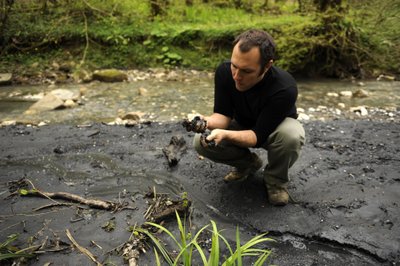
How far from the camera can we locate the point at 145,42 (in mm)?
7762

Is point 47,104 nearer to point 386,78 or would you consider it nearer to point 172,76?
point 172,76

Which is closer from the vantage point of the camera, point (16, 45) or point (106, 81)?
point (106, 81)

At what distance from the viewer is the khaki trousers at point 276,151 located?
8.07 feet

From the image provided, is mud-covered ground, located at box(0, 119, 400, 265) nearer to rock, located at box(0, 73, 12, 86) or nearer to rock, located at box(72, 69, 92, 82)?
rock, located at box(72, 69, 92, 82)

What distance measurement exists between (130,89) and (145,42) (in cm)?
169

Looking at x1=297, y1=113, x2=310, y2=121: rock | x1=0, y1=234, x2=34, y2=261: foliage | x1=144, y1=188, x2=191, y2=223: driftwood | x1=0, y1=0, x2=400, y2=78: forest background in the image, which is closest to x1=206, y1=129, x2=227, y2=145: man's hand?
x1=144, y1=188, x2=191, y2=223: driftwood

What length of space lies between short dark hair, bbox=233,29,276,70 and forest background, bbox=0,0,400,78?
470 cm

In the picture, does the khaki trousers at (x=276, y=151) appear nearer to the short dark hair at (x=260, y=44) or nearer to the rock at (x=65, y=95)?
the short dark hair at (x=260, y=44)

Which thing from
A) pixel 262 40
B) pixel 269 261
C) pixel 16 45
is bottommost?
pixel 269 261

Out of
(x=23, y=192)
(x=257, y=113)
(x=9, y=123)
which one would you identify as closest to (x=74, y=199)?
(x=23, y=192)

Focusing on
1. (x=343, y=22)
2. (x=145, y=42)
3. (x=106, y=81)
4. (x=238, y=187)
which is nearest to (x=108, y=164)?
(x=238, y=187)

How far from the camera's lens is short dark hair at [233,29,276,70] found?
2.20 m

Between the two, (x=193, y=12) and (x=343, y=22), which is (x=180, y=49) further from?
(x=343, y=22)

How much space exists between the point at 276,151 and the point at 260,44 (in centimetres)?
78
